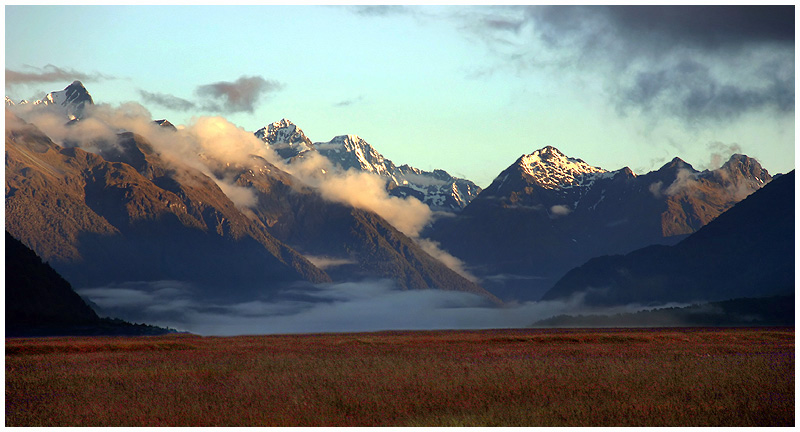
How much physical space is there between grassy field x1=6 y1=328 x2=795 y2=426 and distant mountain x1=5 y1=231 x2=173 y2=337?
90.6m

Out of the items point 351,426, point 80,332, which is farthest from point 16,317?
point 351,426

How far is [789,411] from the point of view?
38.7 m

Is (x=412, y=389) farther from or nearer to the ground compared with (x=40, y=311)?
nearer to the ground

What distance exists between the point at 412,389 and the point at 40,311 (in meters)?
158

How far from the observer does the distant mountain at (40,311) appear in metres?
157

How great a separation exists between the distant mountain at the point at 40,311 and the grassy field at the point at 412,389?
9059 centimetres

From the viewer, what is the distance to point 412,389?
153 feet

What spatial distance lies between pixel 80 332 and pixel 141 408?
401ft

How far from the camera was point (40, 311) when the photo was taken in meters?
183

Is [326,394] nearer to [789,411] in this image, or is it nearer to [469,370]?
[469,370]

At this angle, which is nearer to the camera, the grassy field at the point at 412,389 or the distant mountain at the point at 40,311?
the grassy field at the point at 412,389

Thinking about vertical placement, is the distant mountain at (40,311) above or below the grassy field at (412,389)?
above

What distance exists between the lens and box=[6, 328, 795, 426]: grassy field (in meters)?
39.1

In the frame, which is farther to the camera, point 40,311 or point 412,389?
point 40,311
